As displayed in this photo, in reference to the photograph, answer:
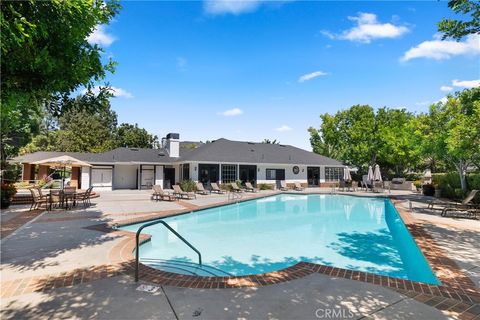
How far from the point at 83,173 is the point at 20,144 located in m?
21.0

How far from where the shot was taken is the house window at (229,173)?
92.2 ft

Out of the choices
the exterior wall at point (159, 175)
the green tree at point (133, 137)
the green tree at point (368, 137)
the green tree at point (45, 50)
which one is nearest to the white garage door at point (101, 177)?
the exterior wall at point (159, 175)

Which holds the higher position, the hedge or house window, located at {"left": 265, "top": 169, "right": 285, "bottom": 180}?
house window, located at {"left": 265, "top": 169, "right": 285, "bottom": 180}

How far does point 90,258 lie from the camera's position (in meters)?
6.00

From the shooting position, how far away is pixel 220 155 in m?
28.2

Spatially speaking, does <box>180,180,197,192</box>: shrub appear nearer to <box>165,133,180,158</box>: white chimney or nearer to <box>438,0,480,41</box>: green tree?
<box>165,133,180,158</box>: white chimney

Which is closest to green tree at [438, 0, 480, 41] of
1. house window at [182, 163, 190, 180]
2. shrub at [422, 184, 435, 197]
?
shrub at [422, 184, 435, 197]

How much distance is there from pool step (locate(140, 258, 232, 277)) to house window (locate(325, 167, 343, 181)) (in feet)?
100

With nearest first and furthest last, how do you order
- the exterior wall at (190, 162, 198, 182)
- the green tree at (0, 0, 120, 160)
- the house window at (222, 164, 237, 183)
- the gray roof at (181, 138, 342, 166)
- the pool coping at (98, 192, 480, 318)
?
the pool coping at (98, 192, 480, 318)
the green tree at (0, 0, 120, 160)
the exterior wall at (190, 162, 198, 182)
the gray roof at (181, 138, 342, 166)
the house window at (222, 164, 237, 183)

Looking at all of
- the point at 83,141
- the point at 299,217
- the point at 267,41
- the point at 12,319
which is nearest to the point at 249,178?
the point at 299,217

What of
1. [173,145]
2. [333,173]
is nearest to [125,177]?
[173,145]

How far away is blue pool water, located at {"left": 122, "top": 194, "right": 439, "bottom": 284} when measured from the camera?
7379 millimetres

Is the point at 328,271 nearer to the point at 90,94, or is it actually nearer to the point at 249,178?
the point at 90,94

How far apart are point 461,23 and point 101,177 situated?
2867 centimetres
